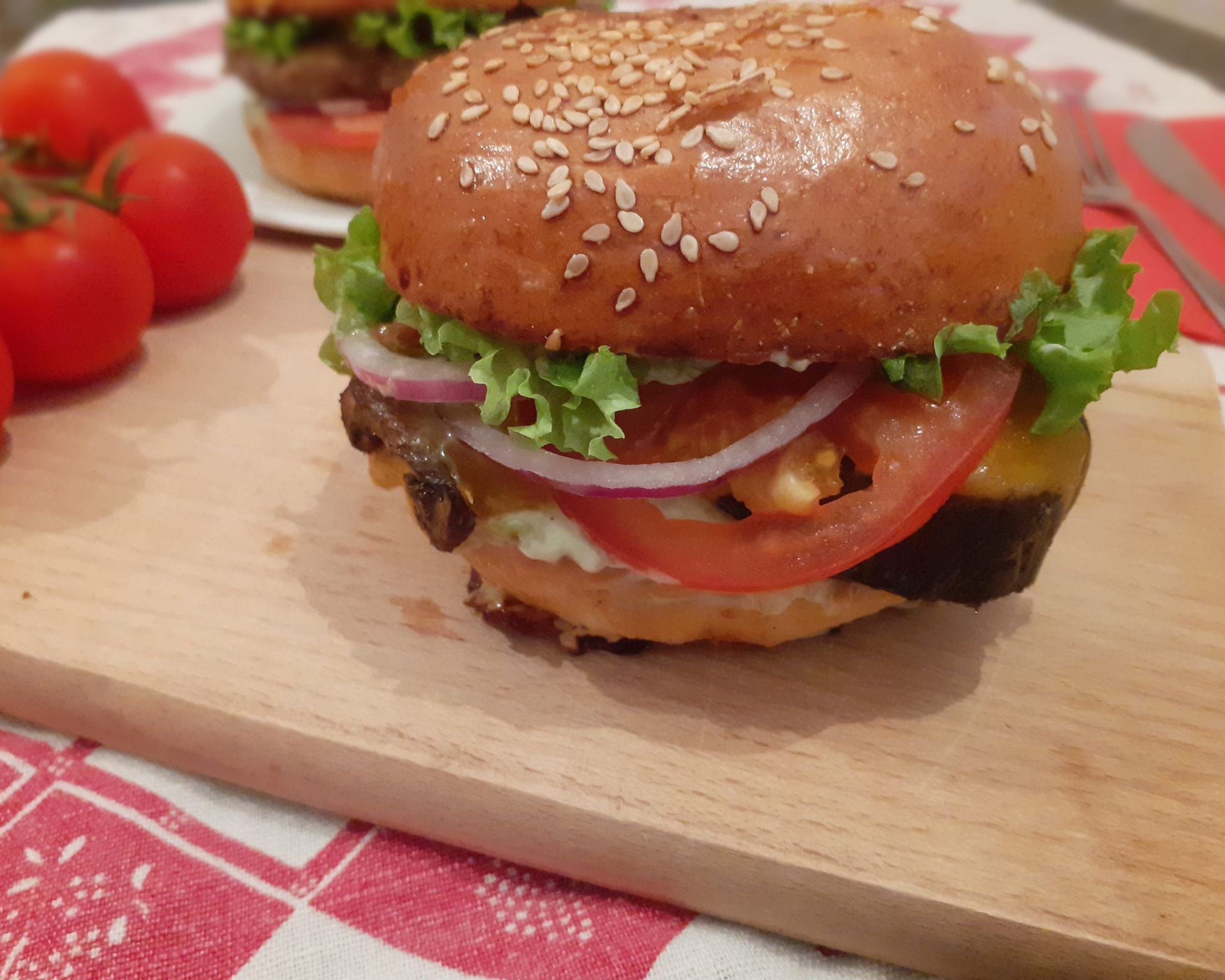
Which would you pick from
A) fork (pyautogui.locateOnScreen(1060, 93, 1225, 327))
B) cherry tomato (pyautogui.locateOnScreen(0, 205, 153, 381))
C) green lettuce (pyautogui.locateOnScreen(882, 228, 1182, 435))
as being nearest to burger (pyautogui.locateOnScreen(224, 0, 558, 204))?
cherry tomato (pyautogui.locateOnScreen(0, 205, 153, 381))

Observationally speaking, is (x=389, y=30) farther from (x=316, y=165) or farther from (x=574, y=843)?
(x=574, y=843)

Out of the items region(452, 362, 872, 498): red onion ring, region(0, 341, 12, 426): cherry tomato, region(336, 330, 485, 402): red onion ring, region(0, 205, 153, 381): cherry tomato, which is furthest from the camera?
region(0, 205, 153, 381): cherry tomato

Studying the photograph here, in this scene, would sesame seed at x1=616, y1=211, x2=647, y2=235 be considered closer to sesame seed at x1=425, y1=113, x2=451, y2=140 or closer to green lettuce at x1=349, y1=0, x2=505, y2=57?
sesame seed at x1=425, y1=113, x2=451, y2=140

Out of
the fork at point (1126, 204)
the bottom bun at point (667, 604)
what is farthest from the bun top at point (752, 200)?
the fork at point (1126, 204)

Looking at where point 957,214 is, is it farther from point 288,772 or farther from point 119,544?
point 119,544

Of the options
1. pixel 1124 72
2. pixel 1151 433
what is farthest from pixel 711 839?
pixel 1124 72

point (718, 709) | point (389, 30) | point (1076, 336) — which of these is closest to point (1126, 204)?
point (1076, 336)
